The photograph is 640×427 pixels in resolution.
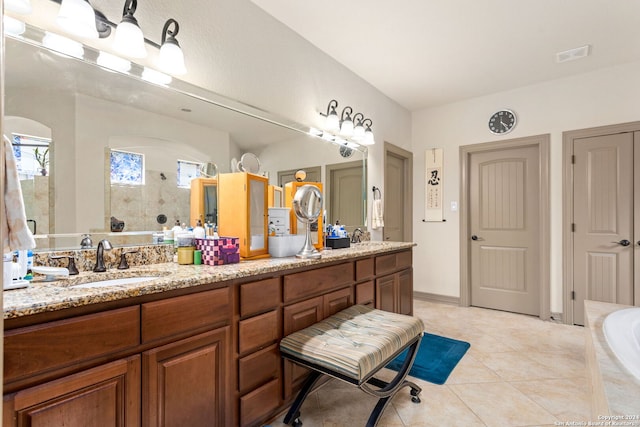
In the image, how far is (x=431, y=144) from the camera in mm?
4203

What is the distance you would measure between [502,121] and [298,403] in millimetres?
3668

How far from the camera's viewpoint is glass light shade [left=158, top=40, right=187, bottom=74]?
157 centimetres

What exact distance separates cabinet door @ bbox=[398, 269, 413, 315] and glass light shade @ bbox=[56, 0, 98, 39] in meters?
2.60

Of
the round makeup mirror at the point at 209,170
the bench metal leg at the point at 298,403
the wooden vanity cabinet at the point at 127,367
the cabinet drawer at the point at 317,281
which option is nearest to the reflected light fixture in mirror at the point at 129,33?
the round makeup mirror at the point at 209,170

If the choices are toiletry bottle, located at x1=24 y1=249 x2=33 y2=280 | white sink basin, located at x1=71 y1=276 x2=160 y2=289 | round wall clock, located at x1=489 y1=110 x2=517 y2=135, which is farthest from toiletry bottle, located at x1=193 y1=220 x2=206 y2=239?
round wall clock, located at x1=489 y1=110 x2=517 y2=135

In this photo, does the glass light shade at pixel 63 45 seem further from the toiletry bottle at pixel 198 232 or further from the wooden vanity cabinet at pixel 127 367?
the wooden vanity cabinet at pixel 127 367

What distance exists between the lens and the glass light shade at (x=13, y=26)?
120 centimetres

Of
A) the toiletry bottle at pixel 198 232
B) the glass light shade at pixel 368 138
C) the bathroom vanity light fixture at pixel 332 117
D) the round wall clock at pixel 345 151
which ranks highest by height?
the bathroom vanity light fixture at pixel 332 117

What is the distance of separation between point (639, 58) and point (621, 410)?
3547 mm

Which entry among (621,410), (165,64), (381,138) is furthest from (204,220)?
(381,138)

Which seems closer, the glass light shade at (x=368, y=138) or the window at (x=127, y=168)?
the window at (x=127, y=168)

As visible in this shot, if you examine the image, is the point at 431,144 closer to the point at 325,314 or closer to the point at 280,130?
the point at 280,130

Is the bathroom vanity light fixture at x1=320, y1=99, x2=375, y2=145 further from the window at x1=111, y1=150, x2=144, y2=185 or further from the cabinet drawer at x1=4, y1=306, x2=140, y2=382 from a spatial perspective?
the cabinet drawer at x1=4, y1=306, x2=140, y2=382

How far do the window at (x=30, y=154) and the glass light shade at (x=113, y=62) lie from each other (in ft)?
1.41
